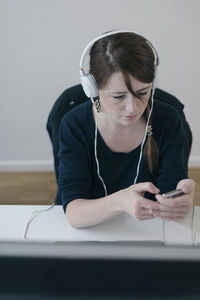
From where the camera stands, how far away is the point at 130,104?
1.04 meters

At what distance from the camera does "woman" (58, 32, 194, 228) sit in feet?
3.26

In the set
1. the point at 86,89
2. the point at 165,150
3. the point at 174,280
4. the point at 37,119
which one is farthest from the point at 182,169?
the point at 37,119

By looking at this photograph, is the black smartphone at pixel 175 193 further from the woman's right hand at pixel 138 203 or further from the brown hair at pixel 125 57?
the brown hair at pixel 125 57

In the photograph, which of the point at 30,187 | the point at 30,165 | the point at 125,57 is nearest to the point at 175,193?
the point at 125,57

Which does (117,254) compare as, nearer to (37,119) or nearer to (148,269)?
(148,269)

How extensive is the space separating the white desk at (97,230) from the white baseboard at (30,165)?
1.45 m

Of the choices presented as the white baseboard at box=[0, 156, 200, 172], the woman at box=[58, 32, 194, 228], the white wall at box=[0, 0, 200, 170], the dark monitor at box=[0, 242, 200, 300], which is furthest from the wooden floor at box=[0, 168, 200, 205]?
the dark monitor at box=[0, 242, 200, 300]

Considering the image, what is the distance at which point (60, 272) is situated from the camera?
0.40 meters

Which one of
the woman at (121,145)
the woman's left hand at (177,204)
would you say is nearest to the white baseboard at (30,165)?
the woman at (121,145)

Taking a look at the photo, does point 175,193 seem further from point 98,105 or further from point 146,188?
point 98,105

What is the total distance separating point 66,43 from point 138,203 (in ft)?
4.67

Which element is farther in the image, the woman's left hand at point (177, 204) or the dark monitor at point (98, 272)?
the woman's left hand at point (177, 204)

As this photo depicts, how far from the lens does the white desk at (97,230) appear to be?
1.01 metres

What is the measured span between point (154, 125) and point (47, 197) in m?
1.27
